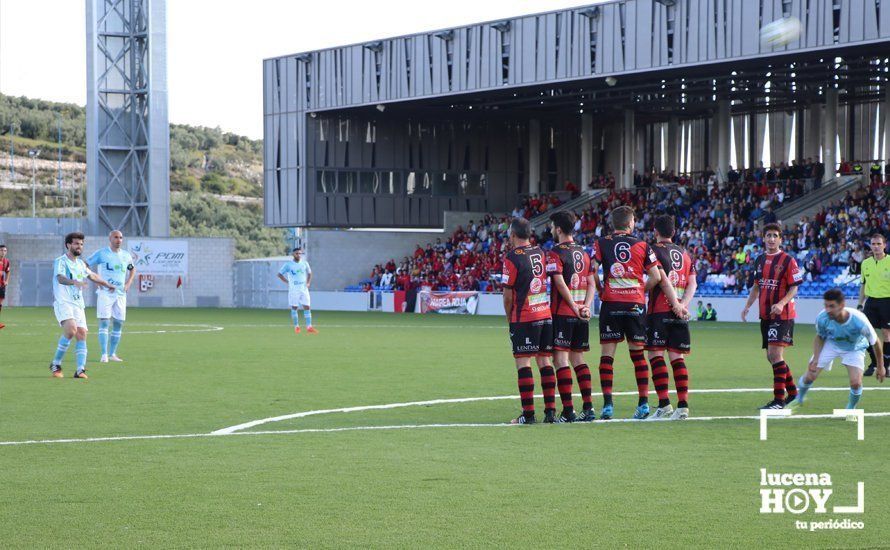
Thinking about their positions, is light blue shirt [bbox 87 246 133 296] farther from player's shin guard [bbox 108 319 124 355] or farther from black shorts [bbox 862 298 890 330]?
black shorts [bbox 862 298 890 330]

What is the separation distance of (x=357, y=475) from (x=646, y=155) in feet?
195

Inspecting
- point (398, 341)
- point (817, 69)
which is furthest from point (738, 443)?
point (817, 69)

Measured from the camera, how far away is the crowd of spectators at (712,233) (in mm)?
41156

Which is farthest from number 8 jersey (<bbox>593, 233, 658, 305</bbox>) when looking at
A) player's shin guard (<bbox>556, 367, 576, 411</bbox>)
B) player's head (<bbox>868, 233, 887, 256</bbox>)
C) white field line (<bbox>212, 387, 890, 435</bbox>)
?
player's head (<bbox>868, 233, 887, 256</bbox>)

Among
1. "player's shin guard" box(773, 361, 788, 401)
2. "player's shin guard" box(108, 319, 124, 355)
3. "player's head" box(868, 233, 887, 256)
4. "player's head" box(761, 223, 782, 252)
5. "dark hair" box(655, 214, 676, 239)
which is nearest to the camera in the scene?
"dark hair" box(655, 214, 676, 239)

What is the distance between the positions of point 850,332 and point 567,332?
9.00 ft

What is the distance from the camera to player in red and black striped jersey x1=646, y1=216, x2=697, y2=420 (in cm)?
1217

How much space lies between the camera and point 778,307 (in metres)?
13.1

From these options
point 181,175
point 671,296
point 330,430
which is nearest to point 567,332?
point 671,296

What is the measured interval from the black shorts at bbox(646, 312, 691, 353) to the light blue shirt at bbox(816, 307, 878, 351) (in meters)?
1.34

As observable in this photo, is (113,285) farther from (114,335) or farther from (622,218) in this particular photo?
(622,218)

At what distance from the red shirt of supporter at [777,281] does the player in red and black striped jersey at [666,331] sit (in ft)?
3.69

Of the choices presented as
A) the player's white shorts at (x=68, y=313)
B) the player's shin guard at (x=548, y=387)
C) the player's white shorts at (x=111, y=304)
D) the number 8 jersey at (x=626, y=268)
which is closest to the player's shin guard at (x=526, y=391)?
the player's shin guard at (x=548, y=387)

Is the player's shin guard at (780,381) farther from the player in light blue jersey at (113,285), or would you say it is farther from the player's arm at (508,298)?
the player in light blue jersey at (113,285)
